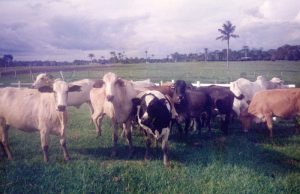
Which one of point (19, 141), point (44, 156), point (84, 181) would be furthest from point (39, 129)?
point (84, 181)

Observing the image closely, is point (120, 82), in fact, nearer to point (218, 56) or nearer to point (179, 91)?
point (179, 91)

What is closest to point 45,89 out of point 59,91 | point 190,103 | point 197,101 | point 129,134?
point 59,91

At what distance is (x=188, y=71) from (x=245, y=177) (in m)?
4.39

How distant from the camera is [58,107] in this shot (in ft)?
19.2

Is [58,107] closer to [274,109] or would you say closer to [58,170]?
[58,170]

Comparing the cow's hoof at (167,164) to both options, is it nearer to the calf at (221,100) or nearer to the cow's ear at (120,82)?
the cow's ear at (120,82)

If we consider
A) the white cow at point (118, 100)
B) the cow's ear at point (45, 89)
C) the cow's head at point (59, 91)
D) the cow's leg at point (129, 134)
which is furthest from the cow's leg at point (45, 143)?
the cow's leg at point (129, 134)

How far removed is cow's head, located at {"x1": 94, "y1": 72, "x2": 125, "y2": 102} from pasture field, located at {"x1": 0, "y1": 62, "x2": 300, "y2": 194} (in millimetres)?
329

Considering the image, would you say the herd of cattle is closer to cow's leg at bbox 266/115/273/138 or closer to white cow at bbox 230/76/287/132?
cow's leg at bbox 266/115/273/138

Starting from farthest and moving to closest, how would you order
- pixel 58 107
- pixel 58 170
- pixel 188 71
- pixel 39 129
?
pixel 188 71 → pixel 39 129 → pixel 58 107 → pixel 58 170

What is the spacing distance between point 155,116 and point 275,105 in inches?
151

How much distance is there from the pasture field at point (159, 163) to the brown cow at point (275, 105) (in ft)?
1.42

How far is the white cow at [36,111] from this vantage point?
20.2ft

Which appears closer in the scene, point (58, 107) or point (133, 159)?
point (58, 107)
